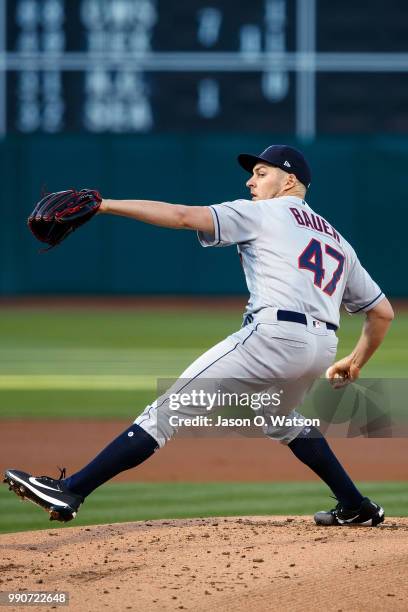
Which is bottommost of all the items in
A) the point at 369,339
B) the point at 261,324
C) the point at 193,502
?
the point at 193,502

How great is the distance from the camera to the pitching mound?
3.29 metres

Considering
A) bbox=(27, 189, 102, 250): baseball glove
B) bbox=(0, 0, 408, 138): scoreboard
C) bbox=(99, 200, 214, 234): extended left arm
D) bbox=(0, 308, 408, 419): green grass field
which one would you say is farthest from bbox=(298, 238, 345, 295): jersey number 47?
bbox=(0, 0, 408, 138): scoreboard

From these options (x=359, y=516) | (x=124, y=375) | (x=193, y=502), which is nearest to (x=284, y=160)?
(x=359, y=516)

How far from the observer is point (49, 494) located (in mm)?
3709

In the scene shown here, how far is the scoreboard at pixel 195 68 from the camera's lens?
17547 millimetres

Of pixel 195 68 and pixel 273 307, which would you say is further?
pixel 195 68

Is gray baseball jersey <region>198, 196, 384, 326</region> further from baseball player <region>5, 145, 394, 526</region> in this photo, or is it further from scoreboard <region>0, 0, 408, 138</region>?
scoreboard <region>0, 0, 408, 138</region>

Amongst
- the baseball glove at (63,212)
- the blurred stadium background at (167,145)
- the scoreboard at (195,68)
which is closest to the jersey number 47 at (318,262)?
the baseball glove at (63,212)

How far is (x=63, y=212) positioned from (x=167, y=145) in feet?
40.3

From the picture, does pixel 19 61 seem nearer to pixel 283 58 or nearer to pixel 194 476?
pixel 283 58

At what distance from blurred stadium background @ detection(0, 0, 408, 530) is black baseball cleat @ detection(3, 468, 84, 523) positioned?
5.39 metres

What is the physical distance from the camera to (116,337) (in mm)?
12508

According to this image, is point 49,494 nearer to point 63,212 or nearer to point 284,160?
point 63,212

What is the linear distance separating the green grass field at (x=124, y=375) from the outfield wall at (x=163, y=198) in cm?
61
